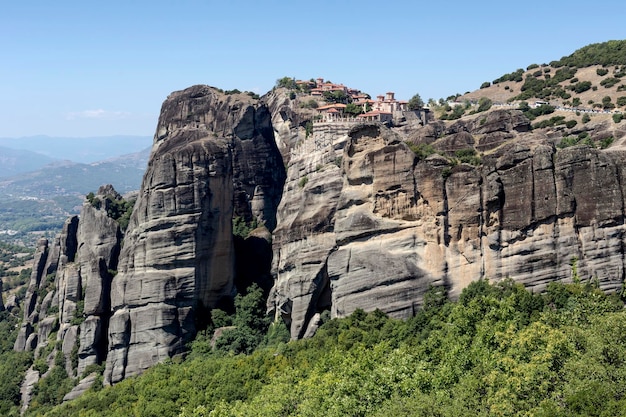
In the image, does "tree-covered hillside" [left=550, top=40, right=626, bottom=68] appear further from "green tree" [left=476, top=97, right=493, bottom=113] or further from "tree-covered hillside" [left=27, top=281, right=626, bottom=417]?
"tree-covered hillside" [left=27, top=281, right=626, bottom=417]

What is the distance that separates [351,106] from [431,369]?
170 ft

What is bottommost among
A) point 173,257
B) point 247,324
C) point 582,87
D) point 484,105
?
point 247,324

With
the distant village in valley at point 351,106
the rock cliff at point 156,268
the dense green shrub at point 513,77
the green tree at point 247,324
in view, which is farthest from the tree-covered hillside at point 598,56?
the green tree at point 247,324

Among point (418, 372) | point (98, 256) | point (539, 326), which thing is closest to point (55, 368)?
point (98, 256)

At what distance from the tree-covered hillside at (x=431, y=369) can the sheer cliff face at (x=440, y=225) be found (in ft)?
4.98

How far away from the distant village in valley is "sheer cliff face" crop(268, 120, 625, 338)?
81.1 ft

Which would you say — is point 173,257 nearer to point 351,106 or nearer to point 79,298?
point 79,298

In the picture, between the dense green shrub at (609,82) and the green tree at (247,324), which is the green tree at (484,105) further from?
the green tree at (247,324)

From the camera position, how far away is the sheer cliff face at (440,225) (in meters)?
48.2

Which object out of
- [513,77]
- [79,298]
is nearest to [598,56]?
[513,77]

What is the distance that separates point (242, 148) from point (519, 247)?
40942mm

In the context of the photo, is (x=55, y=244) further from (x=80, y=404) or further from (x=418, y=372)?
(x=418, y=372)

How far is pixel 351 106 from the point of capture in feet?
296

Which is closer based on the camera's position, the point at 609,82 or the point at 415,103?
the point at 609,82
